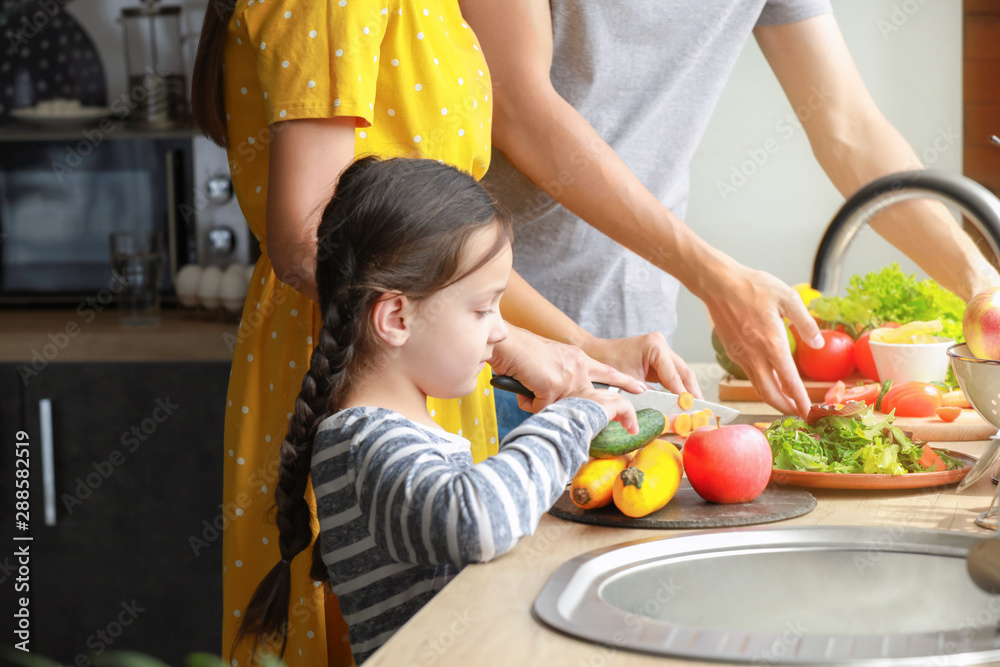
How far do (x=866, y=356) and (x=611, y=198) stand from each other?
0.52 meters

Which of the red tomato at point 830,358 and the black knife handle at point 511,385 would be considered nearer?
the black knife handle at point 511,385

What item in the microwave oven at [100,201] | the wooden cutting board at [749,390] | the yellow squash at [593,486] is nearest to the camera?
the yellow squash at [593,486]

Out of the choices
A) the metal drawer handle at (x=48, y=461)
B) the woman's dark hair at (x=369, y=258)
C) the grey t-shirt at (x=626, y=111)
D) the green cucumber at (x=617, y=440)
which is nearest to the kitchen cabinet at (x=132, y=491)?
the metal drawer handle at (x=48, y=461)

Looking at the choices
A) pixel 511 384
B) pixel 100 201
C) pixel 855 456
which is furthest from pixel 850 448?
pixel 100 201

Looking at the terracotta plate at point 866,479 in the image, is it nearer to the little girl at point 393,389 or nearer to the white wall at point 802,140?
the little girl at point 393,389

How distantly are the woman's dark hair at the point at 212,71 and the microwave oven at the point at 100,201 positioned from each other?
1.49 m

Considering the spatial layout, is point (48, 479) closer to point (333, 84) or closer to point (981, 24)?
point (333, 84)

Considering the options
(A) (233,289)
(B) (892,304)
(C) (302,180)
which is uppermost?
(C) (302,180)

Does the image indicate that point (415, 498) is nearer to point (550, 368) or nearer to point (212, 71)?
point (550, 368)

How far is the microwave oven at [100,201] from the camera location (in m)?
2.58

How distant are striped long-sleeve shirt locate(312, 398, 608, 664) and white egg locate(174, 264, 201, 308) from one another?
1.84m

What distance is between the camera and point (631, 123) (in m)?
1.62

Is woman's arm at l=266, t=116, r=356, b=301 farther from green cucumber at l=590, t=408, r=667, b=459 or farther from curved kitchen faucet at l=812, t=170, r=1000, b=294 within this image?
curved kitchen faucet at l=812, t=170, r=1000, b=294

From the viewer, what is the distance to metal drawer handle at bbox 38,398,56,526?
7.61 feet
